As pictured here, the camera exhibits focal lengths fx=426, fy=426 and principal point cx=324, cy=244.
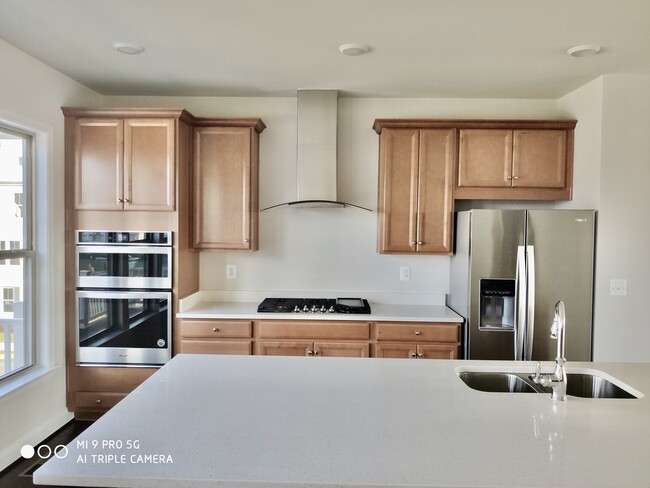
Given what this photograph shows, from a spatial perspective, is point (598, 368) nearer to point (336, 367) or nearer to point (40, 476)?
point (336, 367)

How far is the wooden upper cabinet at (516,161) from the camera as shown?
3.31 metres

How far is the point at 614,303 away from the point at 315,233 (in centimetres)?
230

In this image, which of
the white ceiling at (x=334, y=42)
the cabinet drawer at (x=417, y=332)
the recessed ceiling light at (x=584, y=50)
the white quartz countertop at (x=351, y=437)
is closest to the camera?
the white quartz countertop at (x=351, y=437)

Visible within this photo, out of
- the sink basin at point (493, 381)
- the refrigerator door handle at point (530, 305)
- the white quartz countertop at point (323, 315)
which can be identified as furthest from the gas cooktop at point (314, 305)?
the sink basin at point (493, 381)

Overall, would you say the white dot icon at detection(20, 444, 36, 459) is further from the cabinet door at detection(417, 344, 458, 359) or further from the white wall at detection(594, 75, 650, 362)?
the white wall at detection(594, 75, 650, 362)

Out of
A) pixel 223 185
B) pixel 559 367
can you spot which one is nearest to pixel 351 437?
pixel 559 367

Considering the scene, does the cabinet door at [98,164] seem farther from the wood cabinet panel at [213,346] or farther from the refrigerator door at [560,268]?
the refrigerator door at [560,268]

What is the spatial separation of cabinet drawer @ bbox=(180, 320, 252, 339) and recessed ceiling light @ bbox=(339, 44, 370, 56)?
1969 mm

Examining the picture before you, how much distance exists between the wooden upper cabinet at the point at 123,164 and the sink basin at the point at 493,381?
2.32 m

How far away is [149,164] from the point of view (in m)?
3.13

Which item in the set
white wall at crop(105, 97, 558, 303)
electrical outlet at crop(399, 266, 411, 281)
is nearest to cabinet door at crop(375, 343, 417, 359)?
white wall at crop(105, 97, 558, 303)

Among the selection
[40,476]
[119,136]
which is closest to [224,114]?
[119,136]

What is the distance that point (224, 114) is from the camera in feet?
12.0

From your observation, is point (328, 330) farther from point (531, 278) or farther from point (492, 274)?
point (531, 278)
